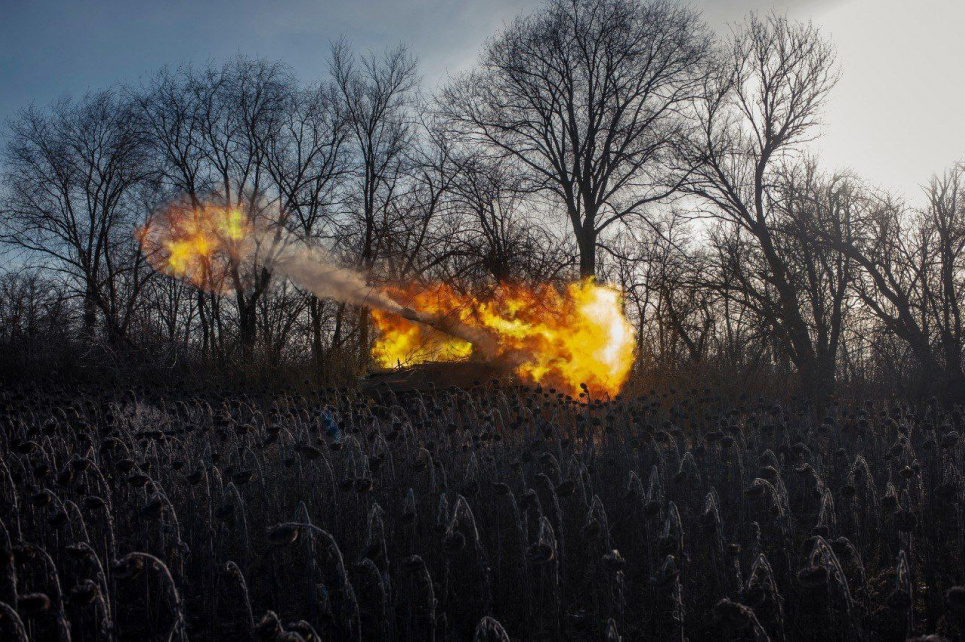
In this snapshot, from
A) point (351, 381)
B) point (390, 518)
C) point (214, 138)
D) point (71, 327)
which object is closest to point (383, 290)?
point (351, 381)

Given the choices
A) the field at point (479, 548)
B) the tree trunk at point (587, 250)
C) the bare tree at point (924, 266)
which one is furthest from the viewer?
the tree trunk at point (587, 250)

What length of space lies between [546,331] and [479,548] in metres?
11.6

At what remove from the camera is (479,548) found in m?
3.71

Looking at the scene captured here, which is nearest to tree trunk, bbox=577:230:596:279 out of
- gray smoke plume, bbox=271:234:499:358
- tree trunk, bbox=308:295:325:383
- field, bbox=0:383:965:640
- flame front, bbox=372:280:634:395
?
flame front, bbox=372:280:634:395

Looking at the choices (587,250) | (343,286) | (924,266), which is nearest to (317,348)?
(343,286)

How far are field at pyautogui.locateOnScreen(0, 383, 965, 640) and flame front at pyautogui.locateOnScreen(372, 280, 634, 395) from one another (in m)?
7.23

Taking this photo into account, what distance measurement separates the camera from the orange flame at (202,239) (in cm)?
2481

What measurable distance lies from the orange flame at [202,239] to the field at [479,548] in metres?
18.7

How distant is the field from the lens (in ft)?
10.2

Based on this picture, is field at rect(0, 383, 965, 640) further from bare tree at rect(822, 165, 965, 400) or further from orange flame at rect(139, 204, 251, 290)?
orange flame at rect(139, 204, 251, 290)

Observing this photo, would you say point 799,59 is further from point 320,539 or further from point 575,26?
point 320,539

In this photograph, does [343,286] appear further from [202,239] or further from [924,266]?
[924,266]

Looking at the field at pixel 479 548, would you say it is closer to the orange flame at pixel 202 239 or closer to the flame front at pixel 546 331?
the flame front at pixel 546 331

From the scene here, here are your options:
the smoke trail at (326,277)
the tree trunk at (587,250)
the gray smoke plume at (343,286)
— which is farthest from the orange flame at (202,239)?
the tree trunk at (587,250)
